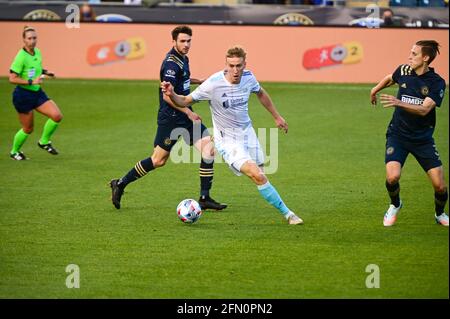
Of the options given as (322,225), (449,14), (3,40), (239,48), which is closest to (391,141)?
(322,225)

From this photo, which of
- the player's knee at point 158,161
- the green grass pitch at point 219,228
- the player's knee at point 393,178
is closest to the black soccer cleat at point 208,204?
the green grass pitch at point 219,228

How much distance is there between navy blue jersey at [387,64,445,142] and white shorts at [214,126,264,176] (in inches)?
65.1

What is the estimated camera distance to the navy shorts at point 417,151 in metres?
10.0

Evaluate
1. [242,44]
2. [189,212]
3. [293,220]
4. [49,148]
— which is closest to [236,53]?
[189,212]

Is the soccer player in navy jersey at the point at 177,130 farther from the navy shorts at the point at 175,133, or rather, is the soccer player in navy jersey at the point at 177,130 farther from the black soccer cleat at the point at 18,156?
the black soccer cleat at the point at 18,156

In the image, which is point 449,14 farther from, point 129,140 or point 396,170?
point 396,170

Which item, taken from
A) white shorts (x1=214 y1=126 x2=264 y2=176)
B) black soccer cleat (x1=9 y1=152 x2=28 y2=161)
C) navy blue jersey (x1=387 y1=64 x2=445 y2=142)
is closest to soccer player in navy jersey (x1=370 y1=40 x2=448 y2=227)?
navy blue jersey (x1=387 y1=64 x2=445 y2=142)

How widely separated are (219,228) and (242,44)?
14551 mm

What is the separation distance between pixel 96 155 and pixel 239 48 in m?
→ 6.50

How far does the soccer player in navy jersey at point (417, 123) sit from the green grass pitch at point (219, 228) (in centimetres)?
49

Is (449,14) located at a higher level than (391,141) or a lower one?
higher

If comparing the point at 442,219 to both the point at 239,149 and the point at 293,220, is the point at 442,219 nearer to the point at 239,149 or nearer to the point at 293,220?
the point at 293,220

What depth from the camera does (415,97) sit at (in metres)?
9.91

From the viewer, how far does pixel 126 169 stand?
14383 millimetres
